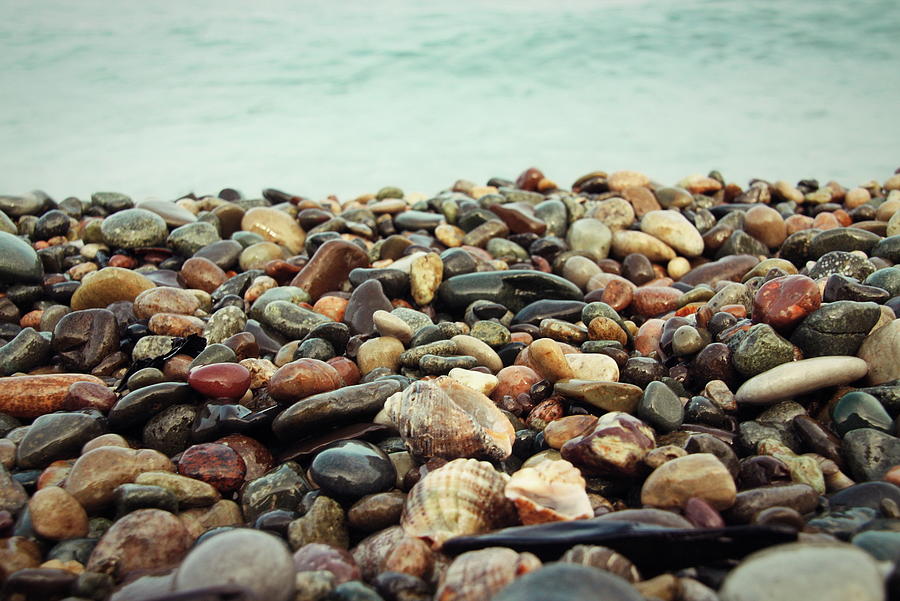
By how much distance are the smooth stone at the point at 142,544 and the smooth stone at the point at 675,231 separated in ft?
10.7

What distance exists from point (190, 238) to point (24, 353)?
4.86 ft

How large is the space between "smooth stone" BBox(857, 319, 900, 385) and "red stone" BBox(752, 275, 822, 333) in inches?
7.7

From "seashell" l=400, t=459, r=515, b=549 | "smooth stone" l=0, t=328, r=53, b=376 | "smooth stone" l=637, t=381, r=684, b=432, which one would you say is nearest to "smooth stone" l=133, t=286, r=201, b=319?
"smooth stone" l=0, t=328, r=53, b=376

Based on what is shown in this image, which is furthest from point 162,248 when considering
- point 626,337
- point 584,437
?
point 584,437

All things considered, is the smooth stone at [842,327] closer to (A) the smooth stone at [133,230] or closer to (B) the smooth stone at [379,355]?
(B) the smooth stone at [379,355]

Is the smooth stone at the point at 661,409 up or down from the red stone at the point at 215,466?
up

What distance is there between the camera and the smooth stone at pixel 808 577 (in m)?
1.02

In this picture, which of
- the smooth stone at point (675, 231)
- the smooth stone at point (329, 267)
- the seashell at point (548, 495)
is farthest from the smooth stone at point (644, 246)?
the seashell at point (548, 495)

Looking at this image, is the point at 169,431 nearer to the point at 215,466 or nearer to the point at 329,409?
the point at 215,466

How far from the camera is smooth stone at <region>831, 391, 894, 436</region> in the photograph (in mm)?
1818

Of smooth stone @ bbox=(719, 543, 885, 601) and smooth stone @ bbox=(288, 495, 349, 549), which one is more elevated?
smooth stone @ bbox=(719, 543, 885, 601)

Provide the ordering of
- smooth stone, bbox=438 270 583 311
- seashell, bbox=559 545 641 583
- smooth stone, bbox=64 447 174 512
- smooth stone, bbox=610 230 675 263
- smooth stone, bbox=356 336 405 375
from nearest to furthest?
seashell, bbox=559 545 641 583
smooth stone, bbox=64 447 174 512
smooth stone, bbox=356 336 405 375
smooth stone, bbox=438 270 583 311
smooth stone, bbox=610 230 675 263

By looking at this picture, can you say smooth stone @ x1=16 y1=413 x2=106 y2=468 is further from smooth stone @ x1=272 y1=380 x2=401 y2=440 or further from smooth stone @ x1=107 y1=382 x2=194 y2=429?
smooth stone @ x1=272 y1=380 x2=401 y2=440

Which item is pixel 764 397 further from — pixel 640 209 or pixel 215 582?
pixel 640 209
